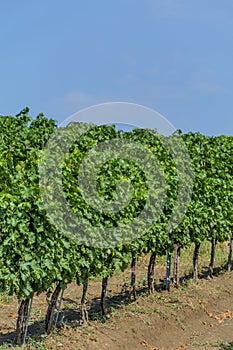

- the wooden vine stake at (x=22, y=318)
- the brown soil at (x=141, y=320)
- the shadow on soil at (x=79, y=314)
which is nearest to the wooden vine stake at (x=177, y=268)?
the brown soil at (x=141, y=320)

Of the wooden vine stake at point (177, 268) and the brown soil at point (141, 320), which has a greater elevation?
the wooden vine stake at point (177, 268)

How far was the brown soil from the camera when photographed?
9.44m

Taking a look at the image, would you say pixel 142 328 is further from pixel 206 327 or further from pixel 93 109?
pixel 93 109

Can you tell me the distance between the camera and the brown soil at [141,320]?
9.44m

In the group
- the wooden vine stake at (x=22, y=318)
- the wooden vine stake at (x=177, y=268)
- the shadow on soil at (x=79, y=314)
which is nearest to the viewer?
the wooden vine stake at (x=22, y=318)

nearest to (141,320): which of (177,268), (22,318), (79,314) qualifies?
(79,314)

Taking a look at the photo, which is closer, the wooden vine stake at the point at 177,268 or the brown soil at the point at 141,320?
the brown soil at the point at 141,320

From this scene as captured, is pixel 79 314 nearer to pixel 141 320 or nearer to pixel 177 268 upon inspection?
pixel 141 320

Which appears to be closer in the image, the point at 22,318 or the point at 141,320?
the point at 22,318

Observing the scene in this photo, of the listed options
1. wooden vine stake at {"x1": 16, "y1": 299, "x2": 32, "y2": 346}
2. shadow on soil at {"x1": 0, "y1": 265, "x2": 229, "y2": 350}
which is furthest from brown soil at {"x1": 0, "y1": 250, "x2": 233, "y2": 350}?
wooden vine stake at {"x1": 16, "y1": 299, "x2": 32, "y2": 346}

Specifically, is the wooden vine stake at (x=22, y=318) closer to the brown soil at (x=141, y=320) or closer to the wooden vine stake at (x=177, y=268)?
the brown soil at (x=141, y=320)

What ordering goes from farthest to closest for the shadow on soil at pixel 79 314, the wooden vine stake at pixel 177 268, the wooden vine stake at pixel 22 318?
the wooden vine stake at pixel 177 268 → the shadow on soil at pixel 79 314 → the wooden vine stake at pixel 22 318

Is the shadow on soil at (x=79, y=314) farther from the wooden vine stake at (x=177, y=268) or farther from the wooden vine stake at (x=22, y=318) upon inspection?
the wooden vine stake at (x=177, y=268)

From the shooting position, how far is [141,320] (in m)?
11.0
